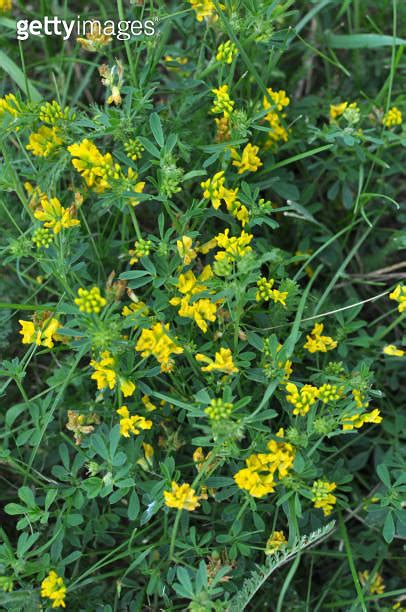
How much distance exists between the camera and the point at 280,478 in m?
2.13

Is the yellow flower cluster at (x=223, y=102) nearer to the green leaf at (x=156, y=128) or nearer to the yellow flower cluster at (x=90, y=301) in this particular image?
the green leaf at (x=156, y=128)

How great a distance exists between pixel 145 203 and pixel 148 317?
0.73 m

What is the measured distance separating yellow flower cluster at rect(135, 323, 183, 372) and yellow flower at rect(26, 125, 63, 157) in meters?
0.79

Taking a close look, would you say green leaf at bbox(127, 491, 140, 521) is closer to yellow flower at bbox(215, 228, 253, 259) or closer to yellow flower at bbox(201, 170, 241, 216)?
yellow flower at bbox(215, 228, 253, 259)

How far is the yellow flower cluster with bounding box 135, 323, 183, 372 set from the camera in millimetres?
2061

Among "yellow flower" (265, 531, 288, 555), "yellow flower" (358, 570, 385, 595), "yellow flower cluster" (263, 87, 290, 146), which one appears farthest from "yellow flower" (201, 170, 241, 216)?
"yellow flower" (358, 570, 385, 595)

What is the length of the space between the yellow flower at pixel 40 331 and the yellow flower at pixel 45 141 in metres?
0.61

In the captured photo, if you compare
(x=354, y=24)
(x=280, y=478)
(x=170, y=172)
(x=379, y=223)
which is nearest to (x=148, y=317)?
(x=170, y=172)

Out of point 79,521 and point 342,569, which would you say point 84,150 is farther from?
point 342,569

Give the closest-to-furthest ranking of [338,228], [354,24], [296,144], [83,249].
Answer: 1. [83,249]
2. [296,144]
3. [338,228]
4. [354,24]

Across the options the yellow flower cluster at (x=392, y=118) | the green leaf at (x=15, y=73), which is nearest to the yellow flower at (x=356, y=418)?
the yellow flower cluster at (x=392, y=118)

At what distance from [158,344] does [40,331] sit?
459mm

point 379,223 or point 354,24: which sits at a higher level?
point 354,24

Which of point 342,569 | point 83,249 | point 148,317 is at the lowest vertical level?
point 342,569
